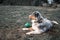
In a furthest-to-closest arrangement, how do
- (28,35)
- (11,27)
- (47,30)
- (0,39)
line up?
(11,27), (47,30), (28,35), (0,39)

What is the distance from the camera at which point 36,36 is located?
3.38 m

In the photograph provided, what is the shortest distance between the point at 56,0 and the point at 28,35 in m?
5.93

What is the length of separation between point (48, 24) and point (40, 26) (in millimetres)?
204

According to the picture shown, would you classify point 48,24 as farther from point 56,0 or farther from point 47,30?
point 56,0

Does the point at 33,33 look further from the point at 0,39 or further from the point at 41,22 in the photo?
the point at 0,39

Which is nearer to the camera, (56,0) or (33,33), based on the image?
(33,33)

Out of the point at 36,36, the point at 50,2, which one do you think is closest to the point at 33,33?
the point at 36,36

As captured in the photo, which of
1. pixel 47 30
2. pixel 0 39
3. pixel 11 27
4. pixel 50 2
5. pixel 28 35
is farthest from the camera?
pixel 50 2

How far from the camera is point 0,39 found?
3201 millimetres

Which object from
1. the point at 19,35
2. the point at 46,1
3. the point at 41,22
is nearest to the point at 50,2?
the point at 46,1

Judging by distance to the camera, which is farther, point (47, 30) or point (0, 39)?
point (47, 30)

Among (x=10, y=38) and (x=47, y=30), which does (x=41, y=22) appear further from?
(x=10, y=38)

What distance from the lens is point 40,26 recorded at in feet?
11.9

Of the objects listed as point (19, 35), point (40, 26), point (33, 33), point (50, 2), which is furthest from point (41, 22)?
point (50, 2)
